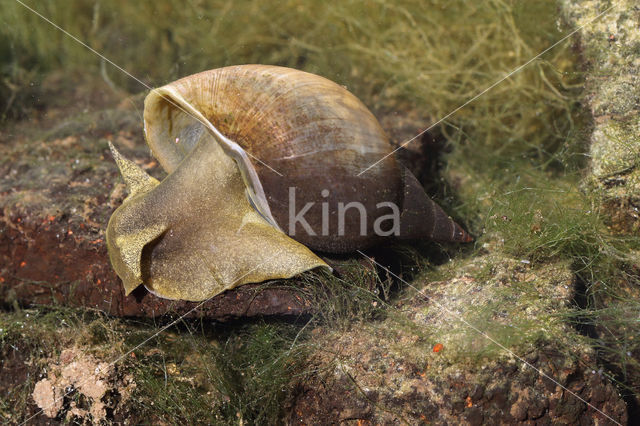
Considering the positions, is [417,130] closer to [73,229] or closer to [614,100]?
[614,100]

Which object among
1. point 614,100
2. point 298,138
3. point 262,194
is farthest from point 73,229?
point 614,100

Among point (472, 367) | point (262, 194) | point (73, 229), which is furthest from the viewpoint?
point (73, 229)

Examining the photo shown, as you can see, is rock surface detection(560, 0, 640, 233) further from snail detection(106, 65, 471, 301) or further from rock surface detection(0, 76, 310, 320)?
rock surface detection(0, 76, 310, 320)

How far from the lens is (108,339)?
2.62 meters

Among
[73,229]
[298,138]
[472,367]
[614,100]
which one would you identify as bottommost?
[472,367]

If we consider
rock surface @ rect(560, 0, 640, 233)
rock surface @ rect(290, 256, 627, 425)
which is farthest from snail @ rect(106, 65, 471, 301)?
rock surface @ rect(560, 0, 640, 233)

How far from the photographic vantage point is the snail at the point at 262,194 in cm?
230

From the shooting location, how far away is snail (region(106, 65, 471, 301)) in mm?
2303

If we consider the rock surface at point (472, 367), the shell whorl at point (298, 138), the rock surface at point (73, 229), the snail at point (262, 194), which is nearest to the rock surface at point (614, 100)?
the rock surface at point (472, 367)

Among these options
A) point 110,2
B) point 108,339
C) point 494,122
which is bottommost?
point 108,339

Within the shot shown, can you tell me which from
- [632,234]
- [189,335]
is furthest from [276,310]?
[632,234]

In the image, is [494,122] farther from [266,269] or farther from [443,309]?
[266,269]

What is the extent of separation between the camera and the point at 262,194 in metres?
2.44

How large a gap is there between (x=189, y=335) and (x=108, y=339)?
43 cm
